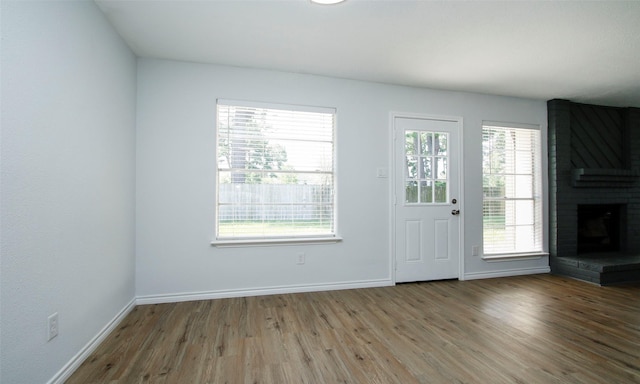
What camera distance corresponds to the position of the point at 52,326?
159 cm

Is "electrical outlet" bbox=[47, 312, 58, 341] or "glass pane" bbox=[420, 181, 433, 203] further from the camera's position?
"glass pane" bbox=[420, 181, 433, 203]

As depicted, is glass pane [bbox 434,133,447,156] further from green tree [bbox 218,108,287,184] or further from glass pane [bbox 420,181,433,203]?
green tree [bbox 218,108,287,184]

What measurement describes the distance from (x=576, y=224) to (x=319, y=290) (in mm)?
3854

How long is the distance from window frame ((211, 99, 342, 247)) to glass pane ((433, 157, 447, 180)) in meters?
1.37

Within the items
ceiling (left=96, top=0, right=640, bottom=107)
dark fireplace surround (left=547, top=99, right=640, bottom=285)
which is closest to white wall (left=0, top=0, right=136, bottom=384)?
ceiling (left=96, top=0, right=640, bottom=107)

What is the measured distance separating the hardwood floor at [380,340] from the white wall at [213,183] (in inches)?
10.2

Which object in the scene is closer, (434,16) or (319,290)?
(434,16)

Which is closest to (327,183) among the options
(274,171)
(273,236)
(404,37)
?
(274,171)

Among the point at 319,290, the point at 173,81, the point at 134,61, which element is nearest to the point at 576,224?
the point at 319,290

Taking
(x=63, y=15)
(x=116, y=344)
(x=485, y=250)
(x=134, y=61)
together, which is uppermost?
(x=134, y=61)

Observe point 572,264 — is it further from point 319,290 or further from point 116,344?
point 116,344

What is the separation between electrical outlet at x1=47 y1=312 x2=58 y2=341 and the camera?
1.57 metres

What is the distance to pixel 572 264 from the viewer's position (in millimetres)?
3838

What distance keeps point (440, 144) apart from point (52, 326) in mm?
3965
